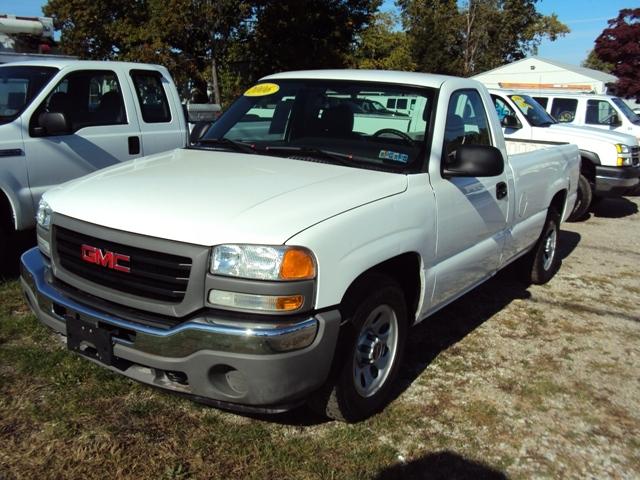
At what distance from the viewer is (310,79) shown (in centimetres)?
421

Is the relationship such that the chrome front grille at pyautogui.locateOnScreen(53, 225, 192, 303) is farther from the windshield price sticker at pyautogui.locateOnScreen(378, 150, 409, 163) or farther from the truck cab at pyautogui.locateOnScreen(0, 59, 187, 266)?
the truck cab at pyautogui.locateOnScreen(0, 59, 187, 266)

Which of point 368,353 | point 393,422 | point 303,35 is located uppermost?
point 303,35

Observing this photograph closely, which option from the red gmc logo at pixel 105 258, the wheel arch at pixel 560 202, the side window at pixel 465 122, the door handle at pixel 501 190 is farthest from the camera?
the wheel arch at pixel 560 202

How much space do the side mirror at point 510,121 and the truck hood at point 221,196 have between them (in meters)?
6.74

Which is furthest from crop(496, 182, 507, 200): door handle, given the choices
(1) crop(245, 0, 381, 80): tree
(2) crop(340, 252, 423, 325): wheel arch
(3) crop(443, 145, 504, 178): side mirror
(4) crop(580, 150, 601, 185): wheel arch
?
(1) crop(245, 0, 381, 80): tree

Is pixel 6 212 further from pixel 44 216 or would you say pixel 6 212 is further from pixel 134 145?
pixel 44 216

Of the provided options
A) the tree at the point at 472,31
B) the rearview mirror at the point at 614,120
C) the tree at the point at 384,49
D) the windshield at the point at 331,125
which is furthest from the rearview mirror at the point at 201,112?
the tree at the point at 472,31

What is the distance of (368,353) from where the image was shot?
3145mm

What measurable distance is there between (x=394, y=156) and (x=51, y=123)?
10.8 ft

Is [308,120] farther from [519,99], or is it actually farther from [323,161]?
[519,99]

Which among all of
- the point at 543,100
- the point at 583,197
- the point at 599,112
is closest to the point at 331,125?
the point at 583,197

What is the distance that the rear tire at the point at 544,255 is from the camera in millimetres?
5637

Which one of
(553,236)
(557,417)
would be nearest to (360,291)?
(557,417)

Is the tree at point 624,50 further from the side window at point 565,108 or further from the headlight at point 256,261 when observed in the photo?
the headlight at point 256,261
